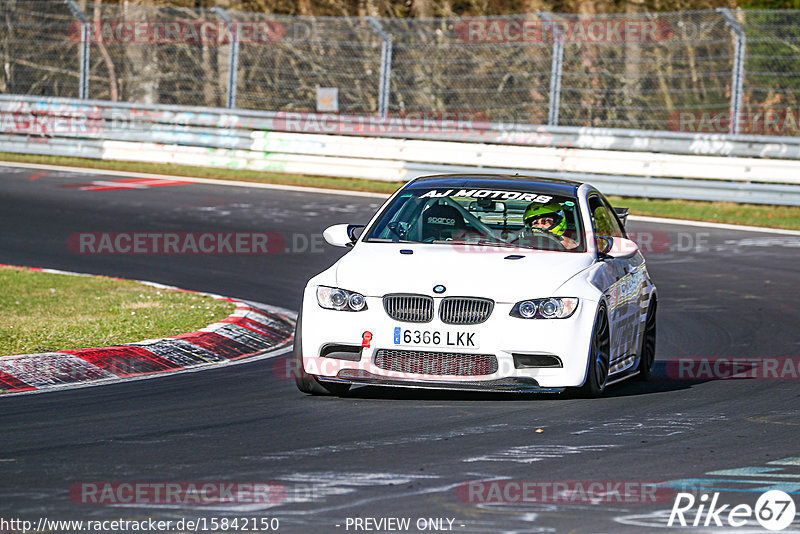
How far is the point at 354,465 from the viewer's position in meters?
6.57

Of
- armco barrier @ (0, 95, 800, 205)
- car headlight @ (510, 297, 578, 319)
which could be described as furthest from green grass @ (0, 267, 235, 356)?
armco barrier @ (0, 95, 800, 205)

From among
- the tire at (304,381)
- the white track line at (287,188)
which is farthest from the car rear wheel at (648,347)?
the white track line at (287,188)

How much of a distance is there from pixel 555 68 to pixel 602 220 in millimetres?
13599

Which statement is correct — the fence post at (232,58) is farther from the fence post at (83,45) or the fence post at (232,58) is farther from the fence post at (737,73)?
the fence post at (737,73)

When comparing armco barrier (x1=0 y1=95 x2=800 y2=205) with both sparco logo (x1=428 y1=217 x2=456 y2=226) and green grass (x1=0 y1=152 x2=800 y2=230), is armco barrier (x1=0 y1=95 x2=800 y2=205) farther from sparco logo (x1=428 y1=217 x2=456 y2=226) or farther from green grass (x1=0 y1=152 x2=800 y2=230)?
sparco logo (x1=428 y1=217 x2=456 y2=226)

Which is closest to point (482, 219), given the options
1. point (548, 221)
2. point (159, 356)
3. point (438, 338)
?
point (548, 221)

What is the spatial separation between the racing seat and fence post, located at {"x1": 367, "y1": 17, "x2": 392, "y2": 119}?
15.5 meters

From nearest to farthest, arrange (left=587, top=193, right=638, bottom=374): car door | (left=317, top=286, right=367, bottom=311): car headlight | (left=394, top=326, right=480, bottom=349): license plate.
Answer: (left=394, top=326, right=480, bottom=349): license plate
(left=317, top=286, right=367, bottom=311): car headlight
(left=587, top=193, right=638, bottom=374): car door

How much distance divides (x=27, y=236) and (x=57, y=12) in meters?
12.8

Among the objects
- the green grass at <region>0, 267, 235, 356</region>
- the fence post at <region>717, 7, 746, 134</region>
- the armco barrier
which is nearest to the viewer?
the green grass at <region>0, 267, 235, 356</region>

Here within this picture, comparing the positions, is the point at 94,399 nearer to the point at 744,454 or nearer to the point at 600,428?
the point at 600,428

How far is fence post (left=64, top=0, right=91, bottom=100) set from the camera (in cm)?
2612

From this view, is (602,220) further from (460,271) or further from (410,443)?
(410,443)

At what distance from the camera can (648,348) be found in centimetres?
1007
